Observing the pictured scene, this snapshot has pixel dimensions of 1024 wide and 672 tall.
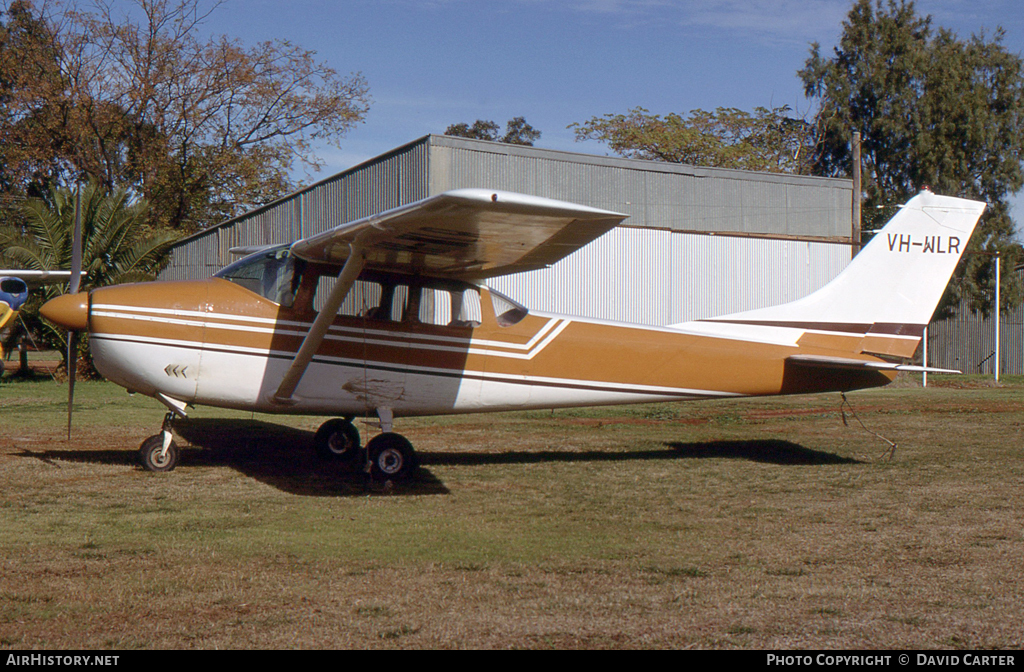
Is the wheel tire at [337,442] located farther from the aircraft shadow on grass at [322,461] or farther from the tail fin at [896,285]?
the tail fin at [896,285]

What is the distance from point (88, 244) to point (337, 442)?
14.7 m

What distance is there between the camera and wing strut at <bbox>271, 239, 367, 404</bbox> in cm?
741

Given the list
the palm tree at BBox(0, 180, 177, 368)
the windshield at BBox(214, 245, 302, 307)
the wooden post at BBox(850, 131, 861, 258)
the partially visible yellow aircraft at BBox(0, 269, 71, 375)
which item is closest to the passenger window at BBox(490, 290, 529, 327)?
the windshield at BBox(214, 245, 302, 307)

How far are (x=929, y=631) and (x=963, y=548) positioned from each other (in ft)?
6.53

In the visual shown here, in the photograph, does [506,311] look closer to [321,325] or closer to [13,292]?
[321,325]

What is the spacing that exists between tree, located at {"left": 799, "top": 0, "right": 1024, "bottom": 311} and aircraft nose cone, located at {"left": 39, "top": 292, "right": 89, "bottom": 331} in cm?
4006

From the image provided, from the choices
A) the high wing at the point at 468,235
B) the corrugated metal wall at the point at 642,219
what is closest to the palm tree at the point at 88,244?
the corrugated metal wall at the point at 642,219

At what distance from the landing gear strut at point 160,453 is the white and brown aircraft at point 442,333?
0.5 inches

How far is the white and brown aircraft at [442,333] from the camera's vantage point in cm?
780

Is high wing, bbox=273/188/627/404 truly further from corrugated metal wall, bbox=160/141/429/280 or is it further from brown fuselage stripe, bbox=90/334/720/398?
corrugated metal wall, bbox=160/141/429/280

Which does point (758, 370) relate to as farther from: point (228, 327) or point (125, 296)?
point (125, 296)

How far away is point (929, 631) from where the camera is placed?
3973 millimetres

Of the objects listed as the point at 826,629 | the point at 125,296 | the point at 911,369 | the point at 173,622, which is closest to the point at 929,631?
the point at 826,629

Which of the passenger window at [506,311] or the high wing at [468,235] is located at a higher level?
the high wing at [468,235]
